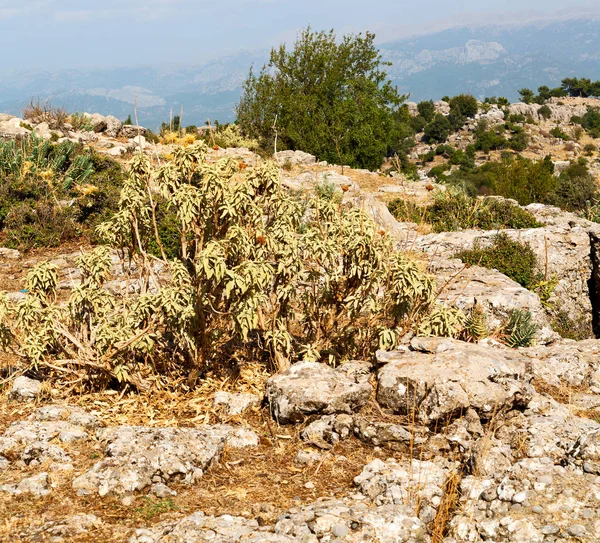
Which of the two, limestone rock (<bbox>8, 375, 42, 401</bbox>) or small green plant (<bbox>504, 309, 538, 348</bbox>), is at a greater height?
limestone rock (<bbox>8, 375, 42, 401</bbox>)

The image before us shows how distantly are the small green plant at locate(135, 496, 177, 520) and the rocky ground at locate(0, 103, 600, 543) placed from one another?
1 cm

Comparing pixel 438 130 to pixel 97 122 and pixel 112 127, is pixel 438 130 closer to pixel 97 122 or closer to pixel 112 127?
pixel 112 127

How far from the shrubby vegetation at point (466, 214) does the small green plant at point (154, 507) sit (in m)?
11.2

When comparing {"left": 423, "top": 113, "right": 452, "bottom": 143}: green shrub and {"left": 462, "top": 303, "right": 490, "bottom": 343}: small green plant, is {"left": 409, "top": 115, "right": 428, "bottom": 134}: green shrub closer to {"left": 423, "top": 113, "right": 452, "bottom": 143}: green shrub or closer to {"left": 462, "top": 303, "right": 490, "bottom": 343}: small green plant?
{"left": 423, "top": 113, "right": 452, "bottom": 143}: green shrub

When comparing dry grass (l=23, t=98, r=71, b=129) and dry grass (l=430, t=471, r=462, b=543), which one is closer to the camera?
dry grass (l=430, t=471, r=462, b=543)

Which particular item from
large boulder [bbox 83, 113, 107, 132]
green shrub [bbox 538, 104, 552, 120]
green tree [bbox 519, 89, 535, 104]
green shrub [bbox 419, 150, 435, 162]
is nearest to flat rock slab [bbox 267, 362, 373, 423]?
large boulder [bbox 83, 113, 107, 132]

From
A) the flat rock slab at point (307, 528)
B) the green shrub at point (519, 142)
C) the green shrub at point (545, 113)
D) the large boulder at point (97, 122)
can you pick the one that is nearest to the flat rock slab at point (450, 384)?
the flat rock slab at point (307, 528)

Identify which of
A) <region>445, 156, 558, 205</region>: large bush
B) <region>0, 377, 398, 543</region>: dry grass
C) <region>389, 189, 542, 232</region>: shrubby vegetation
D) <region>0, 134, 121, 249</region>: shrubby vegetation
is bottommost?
<region>445, 156, 558, 205</region>: large bush

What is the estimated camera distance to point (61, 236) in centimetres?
1307

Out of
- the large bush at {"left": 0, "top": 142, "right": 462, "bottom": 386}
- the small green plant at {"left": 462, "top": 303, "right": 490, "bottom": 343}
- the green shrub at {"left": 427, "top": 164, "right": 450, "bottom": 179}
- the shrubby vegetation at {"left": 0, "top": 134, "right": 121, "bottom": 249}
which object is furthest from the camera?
the green shrub at {"left": 427, "top": 164, "right": 450, "bottom": 179}

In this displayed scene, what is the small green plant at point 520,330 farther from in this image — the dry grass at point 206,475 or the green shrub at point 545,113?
the green shrub at point 545,113

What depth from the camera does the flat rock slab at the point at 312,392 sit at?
524cm

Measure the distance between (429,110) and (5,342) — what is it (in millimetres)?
93177

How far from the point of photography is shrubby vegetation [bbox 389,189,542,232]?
14.7 metres
